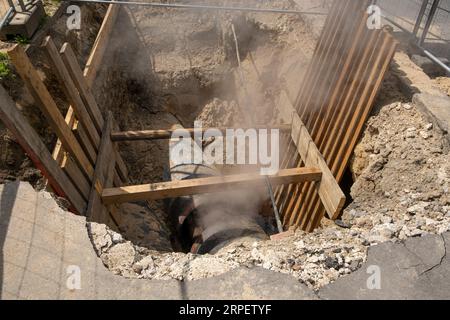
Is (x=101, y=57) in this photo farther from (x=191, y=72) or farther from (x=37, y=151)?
(x=37, y=151)

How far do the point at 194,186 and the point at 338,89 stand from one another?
272 centimetres

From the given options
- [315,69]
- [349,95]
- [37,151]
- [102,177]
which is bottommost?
[102,177]

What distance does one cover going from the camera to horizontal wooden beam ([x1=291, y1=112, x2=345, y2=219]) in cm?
476

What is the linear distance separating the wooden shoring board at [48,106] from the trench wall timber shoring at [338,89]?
3585 mm

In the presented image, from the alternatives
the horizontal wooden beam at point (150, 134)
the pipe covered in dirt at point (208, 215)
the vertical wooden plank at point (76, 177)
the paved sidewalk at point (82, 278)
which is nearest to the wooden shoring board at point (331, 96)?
the horizontal wooden beam at point (150, 134)

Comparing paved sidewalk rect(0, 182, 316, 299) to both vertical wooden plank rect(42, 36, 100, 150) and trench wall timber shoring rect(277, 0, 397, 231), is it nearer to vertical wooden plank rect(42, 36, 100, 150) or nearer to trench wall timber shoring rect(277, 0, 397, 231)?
vertical wooden plank rect(42, 36, 100, 150)

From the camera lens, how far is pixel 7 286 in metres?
2.71

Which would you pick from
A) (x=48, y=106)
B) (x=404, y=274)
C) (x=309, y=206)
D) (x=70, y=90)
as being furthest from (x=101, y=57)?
(x=404, y=274)

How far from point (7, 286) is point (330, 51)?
213 inches

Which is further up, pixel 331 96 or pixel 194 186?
pixel 331 96

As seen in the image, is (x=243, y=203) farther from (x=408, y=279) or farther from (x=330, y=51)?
(x=408, y=279)

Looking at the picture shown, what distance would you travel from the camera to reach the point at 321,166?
17.2 feet

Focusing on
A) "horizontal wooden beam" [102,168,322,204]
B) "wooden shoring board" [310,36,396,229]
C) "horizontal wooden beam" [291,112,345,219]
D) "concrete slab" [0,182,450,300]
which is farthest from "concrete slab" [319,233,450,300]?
"horizontal wooden beam" [102,168,322,204]

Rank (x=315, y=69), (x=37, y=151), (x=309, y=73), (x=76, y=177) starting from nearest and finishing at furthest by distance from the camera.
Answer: (x=37, y=151)
(x=76, y=177)
(x=315, y=69)
(x=309, y=73)
